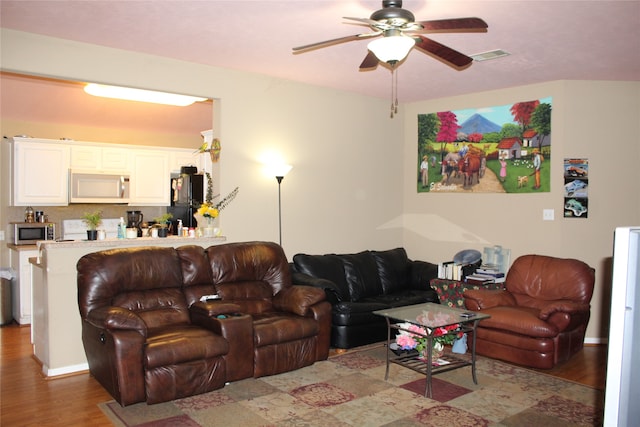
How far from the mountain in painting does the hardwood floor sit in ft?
8.66

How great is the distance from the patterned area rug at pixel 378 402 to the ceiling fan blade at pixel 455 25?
98.4 inches

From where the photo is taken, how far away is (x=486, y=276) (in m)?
5.74

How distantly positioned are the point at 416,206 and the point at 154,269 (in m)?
3.73

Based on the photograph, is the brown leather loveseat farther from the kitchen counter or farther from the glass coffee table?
the glass coffee table

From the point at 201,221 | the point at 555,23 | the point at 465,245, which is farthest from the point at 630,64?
the point at 201,221

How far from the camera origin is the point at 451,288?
18.7 feet

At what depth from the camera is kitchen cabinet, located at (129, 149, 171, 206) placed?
745 cm

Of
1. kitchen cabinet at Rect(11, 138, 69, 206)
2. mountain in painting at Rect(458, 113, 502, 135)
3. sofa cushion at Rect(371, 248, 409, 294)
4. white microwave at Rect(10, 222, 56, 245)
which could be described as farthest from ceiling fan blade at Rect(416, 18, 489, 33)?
white microwave at Rect(10, 222, 56, 245)

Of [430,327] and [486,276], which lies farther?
[486,276]

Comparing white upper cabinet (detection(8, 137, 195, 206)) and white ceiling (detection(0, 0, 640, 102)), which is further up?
white ceiling (detection(0, 0, 640, 102))

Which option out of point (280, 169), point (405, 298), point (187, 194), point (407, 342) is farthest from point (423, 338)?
point (187, 194)

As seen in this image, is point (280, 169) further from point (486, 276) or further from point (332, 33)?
point (486, 276)

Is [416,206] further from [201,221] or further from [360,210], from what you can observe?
[201,221]

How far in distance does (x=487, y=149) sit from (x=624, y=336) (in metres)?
5.58
